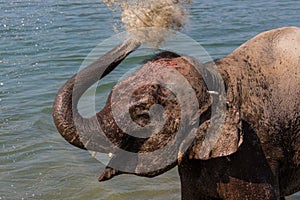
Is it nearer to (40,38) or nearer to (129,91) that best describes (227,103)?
(129,91)

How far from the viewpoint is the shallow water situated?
641cm

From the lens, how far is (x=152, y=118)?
11.9 ft

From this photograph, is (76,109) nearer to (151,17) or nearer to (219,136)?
(151,17)

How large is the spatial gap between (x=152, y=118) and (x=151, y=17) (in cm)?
56

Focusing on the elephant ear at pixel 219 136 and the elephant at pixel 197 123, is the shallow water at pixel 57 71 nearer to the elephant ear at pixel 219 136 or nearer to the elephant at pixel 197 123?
the elephant at pixel 197 123

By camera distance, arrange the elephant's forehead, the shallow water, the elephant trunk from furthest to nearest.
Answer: the shallow water → the elephant's forehead → the elephant trunk

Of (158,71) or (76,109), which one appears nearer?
(76,109)

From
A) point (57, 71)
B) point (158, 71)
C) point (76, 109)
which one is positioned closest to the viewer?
point (76, 109)

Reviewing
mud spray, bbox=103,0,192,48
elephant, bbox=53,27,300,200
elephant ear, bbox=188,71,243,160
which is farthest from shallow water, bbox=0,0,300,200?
elephant ear, bbox=188,71,243,160

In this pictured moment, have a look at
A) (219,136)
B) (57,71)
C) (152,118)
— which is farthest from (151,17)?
(57,71)

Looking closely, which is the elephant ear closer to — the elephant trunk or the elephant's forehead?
the elephant's forehead

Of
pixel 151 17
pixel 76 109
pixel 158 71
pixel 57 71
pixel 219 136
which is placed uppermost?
pixel 151 17

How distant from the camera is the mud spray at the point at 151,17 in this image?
12.2ft

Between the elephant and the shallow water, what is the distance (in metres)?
0.43
